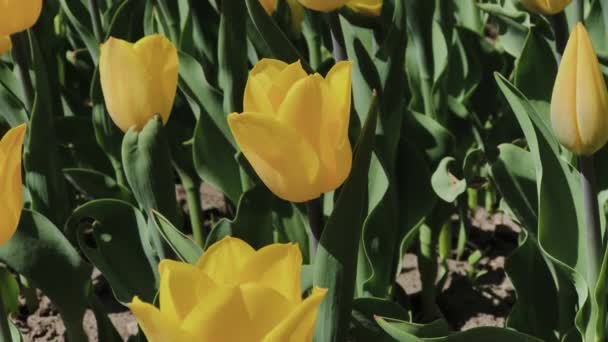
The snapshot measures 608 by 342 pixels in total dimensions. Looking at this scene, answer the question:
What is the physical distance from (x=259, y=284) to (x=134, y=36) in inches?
54.6

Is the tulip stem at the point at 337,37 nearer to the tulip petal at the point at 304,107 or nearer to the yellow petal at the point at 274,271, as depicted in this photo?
the tulip petal at the point at 304,107

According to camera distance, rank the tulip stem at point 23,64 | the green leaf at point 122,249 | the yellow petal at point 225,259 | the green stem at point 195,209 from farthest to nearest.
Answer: the green stem at point 195,209
the tulip stem at point 23,64
the green leaf at point 122,249
the yellow petal at point 225,259

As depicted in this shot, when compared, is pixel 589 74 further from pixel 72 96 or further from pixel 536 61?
pixel 72 96

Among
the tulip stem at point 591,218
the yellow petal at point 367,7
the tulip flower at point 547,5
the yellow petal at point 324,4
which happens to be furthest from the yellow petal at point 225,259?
the yellow petal at point 367,7

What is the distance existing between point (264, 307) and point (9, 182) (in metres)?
0.36

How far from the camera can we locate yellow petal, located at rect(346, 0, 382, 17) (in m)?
1.83

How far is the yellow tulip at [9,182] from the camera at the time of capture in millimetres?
1136

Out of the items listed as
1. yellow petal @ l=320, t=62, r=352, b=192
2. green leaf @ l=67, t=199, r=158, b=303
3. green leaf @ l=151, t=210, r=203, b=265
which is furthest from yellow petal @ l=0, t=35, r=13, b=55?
yellow petal @ l=320, t=62, r=352, b=192

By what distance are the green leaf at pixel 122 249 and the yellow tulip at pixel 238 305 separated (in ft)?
2.16

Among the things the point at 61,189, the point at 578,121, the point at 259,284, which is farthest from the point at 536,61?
the point at 259,284

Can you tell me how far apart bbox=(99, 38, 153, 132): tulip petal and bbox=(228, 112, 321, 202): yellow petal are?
294 millimetres

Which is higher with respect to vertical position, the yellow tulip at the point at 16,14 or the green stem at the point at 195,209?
the yellow tulip at the point at 16,14

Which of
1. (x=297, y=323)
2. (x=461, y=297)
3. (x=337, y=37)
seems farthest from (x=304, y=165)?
(x=461, y=297)

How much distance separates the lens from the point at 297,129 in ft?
3.77
